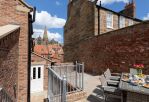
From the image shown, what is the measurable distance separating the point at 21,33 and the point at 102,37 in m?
8.56

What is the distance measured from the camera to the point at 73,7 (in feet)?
87.2

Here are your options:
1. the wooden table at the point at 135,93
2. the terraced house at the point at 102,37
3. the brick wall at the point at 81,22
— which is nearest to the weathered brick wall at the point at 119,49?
the terraced house at the point at 102,37

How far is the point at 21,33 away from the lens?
9.39 meters

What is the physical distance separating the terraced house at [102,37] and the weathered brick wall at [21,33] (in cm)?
679

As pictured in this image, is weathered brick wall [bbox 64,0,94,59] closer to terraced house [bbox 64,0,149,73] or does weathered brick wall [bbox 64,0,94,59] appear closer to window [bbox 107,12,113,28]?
terraced house [bbox 64,0,149,73]

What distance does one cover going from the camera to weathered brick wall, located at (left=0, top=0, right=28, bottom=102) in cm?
902

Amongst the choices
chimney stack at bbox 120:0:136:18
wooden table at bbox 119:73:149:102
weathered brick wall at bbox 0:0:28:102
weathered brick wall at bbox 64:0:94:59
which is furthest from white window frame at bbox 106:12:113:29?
wooden table at bbox 119:73:149:102

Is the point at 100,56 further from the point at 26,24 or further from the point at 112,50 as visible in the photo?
the point at 26,24

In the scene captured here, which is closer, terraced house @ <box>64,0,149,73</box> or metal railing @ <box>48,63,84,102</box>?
metal railing @ <box>48,63,84,102</box>

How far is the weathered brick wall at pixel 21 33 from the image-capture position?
29.6 ft

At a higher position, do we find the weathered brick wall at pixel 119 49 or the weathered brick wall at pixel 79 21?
the weathered brick wall at pixel 79 21

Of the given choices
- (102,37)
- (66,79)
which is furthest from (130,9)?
(66,79)

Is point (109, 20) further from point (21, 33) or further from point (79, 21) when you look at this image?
point (21, 33)

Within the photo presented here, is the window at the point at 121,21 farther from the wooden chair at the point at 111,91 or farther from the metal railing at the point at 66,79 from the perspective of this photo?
the wooden chair at the point at 111,91
